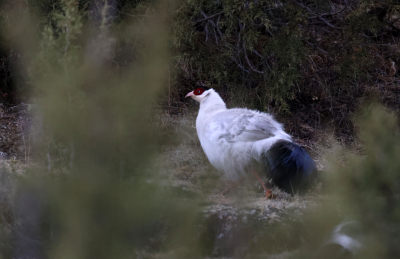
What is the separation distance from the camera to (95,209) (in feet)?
4.38

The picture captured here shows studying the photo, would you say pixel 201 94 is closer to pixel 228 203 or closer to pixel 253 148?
pixel 253 148

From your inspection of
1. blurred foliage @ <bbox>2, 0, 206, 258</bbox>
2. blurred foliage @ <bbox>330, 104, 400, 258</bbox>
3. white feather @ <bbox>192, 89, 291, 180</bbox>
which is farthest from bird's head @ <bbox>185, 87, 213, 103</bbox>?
blurred foliage @ <bbox>2, 0, 206, 258</bbox>

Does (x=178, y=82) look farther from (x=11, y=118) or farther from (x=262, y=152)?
(x=262, y=152)

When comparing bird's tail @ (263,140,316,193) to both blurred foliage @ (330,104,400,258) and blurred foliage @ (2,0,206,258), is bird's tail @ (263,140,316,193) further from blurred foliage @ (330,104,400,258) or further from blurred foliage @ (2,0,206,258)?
blurred foliage @ (2,0,206,258)

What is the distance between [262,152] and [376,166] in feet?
5.85

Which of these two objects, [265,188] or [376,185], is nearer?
[376,185]

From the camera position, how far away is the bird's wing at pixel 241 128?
13.0ft

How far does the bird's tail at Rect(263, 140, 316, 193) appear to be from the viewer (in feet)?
11.9

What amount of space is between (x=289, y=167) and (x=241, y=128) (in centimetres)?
49

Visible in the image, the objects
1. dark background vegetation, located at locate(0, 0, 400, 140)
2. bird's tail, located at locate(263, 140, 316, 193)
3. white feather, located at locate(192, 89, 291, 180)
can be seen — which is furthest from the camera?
dark background vegetation, located at locate(0, 0, 400, 140)

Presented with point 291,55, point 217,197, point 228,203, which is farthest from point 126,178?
point 291,55

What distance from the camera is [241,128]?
3.96 m

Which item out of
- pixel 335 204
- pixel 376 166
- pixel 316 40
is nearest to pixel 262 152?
pixel 376 166

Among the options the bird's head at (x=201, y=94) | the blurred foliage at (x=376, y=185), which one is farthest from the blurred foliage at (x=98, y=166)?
the bird's head at (x=201, y=94)
